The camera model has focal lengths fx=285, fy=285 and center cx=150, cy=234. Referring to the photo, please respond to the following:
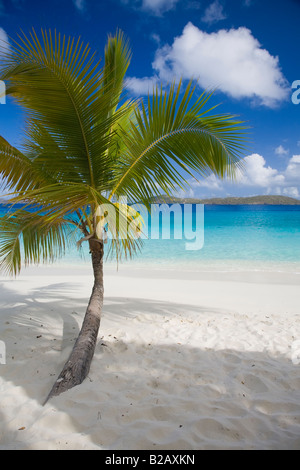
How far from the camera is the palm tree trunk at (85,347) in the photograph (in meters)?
2.33

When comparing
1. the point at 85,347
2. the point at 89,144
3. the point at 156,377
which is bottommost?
the point at 156,377

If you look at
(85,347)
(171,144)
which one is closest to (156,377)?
(85,347)

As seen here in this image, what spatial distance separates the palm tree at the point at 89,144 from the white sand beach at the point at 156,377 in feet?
1.16

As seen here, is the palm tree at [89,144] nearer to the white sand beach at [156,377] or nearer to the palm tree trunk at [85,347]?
the palm tree trunk at [85,347]

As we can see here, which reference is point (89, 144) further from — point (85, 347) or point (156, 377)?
point (156, 377)

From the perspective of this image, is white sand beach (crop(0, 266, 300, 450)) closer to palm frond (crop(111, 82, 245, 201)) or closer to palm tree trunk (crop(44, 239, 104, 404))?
palm tree trunk (crop(44, 239, 104, 404))

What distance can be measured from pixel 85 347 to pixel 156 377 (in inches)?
28.3

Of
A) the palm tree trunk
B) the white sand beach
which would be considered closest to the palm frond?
the palm tree trunk

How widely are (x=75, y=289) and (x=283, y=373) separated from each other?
488 centimetres

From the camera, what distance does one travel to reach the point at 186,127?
10.1ft

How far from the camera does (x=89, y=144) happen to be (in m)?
3.06

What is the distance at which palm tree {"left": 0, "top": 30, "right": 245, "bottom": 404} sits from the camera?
2703 millimetres
